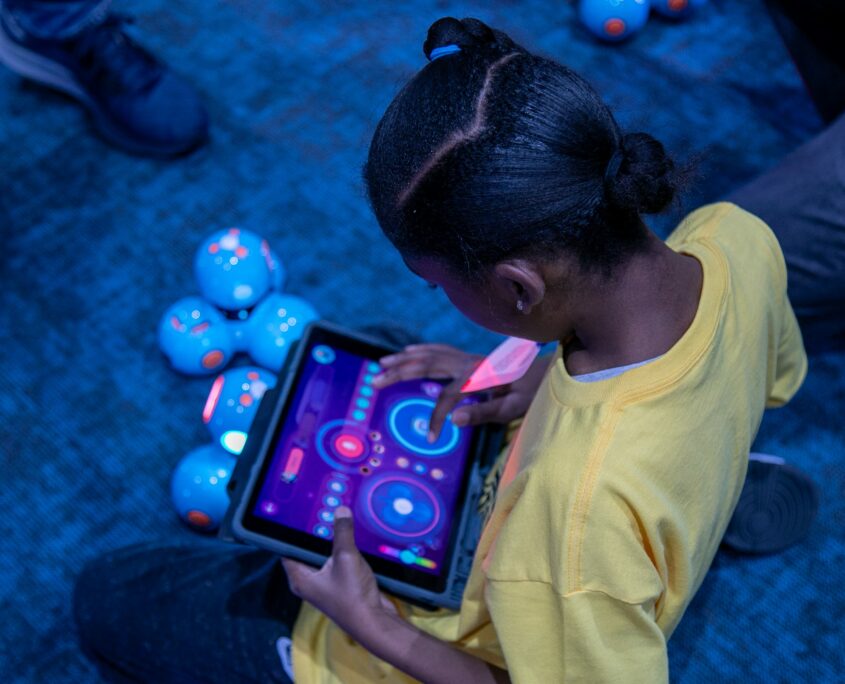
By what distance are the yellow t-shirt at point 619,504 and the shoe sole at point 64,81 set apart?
3.36 ft

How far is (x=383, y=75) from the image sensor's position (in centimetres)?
160

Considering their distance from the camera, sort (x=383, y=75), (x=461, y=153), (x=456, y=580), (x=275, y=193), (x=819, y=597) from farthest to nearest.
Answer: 1. (x=383, y=75)
2. (x=275, y=193)
3. (x=819, y=597)
4. (x=456, y=580)
5. (x=461, y=153)

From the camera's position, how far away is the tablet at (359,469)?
0.81 m

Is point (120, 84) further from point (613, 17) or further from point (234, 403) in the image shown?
point (613, 17)

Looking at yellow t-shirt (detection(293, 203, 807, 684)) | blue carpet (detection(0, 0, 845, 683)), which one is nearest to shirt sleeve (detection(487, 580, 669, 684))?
yellow t-shirt (detection(293, 203, 807, 684))

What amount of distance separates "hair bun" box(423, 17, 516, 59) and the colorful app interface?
0.39m

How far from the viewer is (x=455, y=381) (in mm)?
899

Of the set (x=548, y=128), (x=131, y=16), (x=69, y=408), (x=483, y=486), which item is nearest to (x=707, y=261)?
(x=548, y=128)

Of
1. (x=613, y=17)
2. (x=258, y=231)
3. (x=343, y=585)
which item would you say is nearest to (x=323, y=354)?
(x=343, y=585)

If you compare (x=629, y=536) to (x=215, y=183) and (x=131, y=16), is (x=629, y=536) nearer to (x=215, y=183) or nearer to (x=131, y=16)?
(x=215, y=183)

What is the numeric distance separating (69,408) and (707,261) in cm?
92

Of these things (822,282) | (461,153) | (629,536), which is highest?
(461,153)

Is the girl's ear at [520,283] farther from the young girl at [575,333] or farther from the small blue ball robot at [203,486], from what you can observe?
the small blue ball robot at [203,486]

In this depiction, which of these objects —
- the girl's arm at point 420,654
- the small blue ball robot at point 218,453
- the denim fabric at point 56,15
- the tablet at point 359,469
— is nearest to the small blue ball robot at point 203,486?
the small blue ball robot at point 218,453
